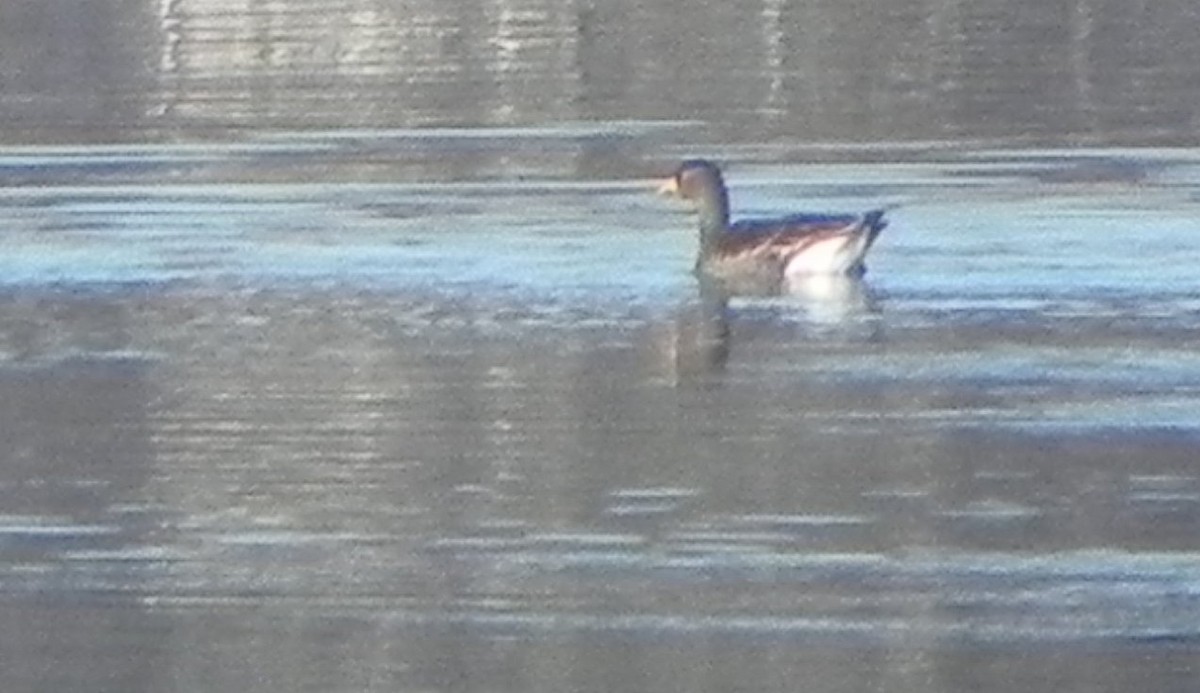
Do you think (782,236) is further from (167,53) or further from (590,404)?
(167,53)

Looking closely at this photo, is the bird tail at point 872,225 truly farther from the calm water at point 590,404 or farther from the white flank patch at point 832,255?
the calm water at point 590,404

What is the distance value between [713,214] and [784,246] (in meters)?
0.58

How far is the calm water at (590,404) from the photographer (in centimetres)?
999

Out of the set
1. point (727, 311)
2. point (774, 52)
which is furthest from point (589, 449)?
point (774, 52)

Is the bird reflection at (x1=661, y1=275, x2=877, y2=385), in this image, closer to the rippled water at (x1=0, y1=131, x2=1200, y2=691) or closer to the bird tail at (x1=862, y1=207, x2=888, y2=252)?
the rippled water at (x1=0, y1=131, x2=1200, y2=691)

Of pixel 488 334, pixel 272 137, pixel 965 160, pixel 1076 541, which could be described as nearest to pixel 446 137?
pixel 272 137

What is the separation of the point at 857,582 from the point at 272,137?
11.2 meters

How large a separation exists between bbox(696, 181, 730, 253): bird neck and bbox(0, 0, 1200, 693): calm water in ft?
0.67

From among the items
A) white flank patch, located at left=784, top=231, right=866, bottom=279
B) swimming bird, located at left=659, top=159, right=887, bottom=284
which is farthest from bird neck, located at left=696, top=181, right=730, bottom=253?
white flank patch, located at left=784, top=231, right=866, bottom=279

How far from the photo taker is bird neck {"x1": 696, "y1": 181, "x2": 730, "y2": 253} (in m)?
16.0

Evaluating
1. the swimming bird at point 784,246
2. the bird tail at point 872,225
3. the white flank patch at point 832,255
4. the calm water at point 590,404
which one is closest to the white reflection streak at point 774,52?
the calm water at point 590,404

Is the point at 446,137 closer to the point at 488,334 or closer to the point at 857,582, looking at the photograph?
the point at 488,334

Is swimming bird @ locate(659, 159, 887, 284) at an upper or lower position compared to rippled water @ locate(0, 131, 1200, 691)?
lower

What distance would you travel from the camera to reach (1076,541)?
10734 millimetres
